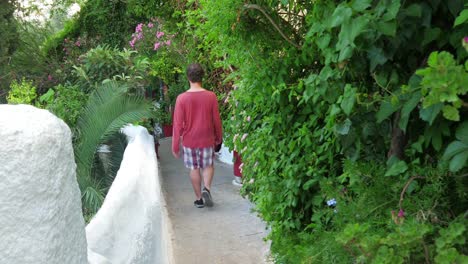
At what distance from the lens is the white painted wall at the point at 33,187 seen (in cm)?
142

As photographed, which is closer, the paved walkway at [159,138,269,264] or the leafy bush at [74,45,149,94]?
the paved walkway at [159,138,269,264]

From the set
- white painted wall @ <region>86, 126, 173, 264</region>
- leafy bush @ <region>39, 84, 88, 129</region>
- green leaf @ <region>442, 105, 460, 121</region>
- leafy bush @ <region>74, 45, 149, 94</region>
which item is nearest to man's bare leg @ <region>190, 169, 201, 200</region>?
leafy bush @ <region>39, 84, 88, 129</region>

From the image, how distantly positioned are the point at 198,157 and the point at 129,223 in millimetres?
3116

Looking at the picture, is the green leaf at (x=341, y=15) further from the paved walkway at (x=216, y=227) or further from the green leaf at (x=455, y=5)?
the paved walkway at (x=216, y=227)

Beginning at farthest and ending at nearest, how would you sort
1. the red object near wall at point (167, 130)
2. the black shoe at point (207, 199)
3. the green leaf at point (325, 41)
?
the red object near wall at point (167, 130), the black shoe at point (207, 199), the green leaf at point (325, 41)

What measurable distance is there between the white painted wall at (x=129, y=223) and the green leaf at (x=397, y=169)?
1.32 m

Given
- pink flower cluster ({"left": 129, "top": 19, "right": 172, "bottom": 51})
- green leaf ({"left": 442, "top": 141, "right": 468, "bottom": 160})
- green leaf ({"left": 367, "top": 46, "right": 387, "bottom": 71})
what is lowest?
pink flower cluster ({"left": 129, "top": 19, "right": 172, "bottom": 51})

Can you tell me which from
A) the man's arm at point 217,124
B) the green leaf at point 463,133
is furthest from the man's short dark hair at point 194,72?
the green leaf at point 463,133

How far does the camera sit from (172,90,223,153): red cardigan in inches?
232

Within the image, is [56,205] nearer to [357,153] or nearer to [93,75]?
[357,153]

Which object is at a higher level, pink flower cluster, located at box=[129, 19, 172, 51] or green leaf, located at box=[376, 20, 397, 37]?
green leaf, located at box=[376, 20, 397, 37]

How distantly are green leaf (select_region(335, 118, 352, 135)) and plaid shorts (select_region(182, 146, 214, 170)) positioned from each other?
4136 mm

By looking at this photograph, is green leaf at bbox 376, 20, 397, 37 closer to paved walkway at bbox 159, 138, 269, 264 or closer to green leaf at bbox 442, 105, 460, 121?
green leaf at bbox 442, 105, 460, 121

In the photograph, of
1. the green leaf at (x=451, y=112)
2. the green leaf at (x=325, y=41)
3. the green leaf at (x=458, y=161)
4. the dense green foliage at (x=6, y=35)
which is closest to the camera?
the green leaf at (x=451, y=112)
